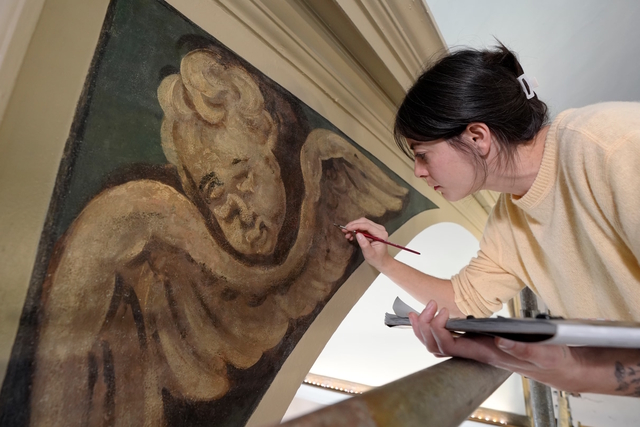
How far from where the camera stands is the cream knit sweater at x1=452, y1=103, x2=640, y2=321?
0.87 meters

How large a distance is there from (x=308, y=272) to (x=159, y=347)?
555 mm

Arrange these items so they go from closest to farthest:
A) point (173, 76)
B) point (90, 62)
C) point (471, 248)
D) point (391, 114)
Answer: point (90, 62) → point (173, 76) → point (391, 114) → point (471, 248)

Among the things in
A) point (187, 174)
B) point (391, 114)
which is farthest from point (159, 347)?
point (391, 114)

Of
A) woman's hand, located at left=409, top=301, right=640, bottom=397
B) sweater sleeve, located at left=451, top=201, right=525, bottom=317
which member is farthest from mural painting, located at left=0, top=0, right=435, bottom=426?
sweater sleeve, located at left=451, top=201, right=525, bottom=317

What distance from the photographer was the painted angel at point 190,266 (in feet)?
1.98

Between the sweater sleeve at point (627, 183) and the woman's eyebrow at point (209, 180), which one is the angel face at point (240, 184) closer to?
the woman's eyebrow at point (209, 180)

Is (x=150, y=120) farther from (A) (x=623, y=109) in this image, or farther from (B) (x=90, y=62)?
(A) (x=623, y=109)

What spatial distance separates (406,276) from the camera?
1.48 m

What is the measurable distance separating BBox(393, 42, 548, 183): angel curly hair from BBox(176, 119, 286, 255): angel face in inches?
19.4

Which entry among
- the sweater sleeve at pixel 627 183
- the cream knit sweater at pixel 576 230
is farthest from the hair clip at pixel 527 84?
the sweater sleeve at pixel 627 183

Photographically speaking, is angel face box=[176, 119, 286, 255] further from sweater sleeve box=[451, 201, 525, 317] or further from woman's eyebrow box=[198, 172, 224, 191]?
sweater sleeve box=[451, 201, 525, 317]

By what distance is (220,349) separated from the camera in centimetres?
86

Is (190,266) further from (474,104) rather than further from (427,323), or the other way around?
(474,104)

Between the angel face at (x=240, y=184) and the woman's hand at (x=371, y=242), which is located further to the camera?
the woman's hand at (x=371, y=242)
